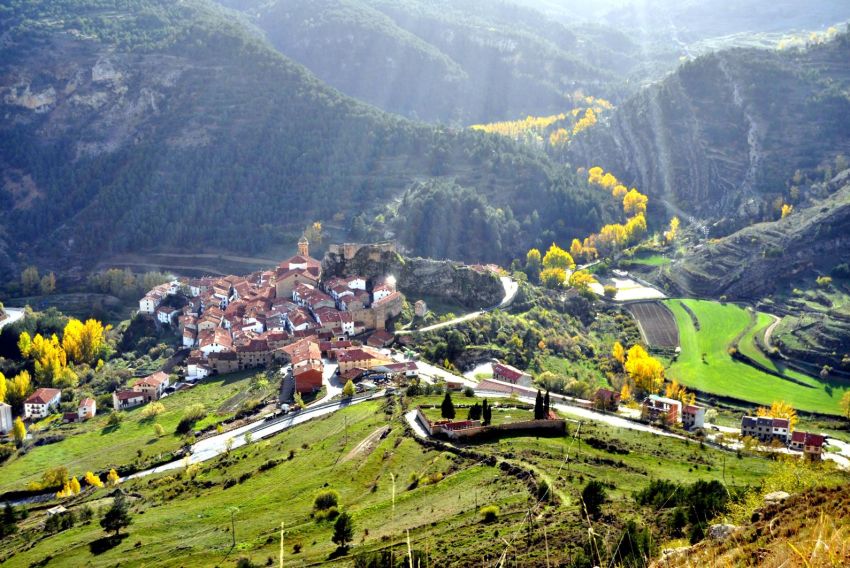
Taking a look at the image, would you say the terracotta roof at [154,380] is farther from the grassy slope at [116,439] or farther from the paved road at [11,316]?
the paved road at [11,316]

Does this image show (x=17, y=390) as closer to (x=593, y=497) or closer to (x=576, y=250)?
(x=593, y=497)

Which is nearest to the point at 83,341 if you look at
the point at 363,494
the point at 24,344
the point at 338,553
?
the point at 24,344

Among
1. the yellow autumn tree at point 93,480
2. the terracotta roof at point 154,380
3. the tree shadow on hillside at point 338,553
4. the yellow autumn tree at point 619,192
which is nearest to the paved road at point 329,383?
the terracotta roof at point 154,380

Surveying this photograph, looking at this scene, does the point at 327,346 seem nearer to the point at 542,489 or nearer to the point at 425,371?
the point at 425,371

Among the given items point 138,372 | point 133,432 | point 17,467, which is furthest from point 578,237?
point 17,467

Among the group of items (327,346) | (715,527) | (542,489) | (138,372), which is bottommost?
(138,372)

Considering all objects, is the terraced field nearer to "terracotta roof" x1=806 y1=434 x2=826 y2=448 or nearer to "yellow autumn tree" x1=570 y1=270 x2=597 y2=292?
"yellow autumn tree" x1=570 y1=270 x2=597 y2=292

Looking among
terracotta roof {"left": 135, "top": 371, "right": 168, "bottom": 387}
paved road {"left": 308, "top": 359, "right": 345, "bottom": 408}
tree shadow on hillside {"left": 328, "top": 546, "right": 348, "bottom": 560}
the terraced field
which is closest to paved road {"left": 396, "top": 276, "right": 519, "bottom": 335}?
paved road {"left": 308, "top": 359, "right": 345, "bottom": 408}
